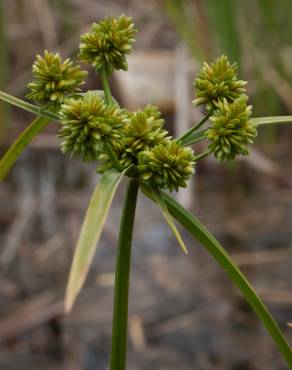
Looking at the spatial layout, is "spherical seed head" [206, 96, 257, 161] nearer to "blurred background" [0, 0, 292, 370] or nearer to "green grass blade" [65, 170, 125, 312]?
"green grass blade" [65, 170, 125, 312]

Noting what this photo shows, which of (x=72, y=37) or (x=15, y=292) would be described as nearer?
(x=15, y=292)

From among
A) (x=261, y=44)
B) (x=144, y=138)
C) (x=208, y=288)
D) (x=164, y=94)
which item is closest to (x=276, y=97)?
(x=261, y=44)

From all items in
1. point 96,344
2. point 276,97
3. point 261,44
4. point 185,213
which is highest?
point 261,44

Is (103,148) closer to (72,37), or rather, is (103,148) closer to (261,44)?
(261,44)

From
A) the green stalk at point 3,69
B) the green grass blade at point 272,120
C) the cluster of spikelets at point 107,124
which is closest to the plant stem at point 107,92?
the cluster of spikelets at point 107,124

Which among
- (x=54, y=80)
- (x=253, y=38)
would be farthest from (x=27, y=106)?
(x=253, y=38)

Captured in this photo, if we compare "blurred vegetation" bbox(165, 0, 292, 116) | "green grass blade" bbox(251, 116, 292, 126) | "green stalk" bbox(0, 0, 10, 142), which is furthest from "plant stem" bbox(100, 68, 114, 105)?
"green stalk" bbox(0, 0, 10, 142)

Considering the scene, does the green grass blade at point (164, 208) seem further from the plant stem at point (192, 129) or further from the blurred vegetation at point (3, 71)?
the blurred vegetation at point (3, 71)

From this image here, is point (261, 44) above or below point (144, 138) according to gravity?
above
